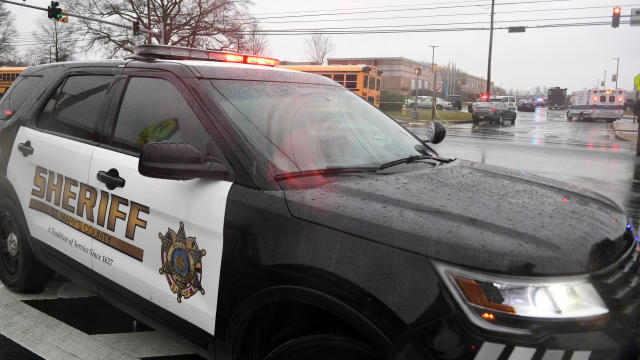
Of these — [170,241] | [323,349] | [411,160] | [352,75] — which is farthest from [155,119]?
[352,75]

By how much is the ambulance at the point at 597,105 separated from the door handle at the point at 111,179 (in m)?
41.6

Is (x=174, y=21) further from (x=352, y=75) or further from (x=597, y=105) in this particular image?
(x=597, y=105)

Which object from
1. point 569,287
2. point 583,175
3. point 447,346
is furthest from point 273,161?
point 583,175

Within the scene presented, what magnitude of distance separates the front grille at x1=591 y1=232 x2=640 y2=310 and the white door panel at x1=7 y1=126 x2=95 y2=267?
97.6 inches

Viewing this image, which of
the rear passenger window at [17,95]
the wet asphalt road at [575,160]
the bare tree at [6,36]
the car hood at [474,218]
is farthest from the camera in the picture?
the bare tree at [6,36]

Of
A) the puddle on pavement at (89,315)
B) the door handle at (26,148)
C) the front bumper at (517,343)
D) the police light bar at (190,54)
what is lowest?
the puddle on pavement at (89,315)

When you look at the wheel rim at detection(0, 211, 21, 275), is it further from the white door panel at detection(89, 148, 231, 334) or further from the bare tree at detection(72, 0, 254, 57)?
the bare tree at detection(72, 0, 254, 57)

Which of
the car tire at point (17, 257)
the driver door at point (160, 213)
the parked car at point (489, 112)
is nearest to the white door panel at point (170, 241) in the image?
the driver door at point (160, 213)

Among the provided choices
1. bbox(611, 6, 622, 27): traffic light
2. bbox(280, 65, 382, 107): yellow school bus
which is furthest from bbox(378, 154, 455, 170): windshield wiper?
bbox(611, 6, 622, 27): traffic light

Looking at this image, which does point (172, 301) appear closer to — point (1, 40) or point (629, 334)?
point (629, 334)

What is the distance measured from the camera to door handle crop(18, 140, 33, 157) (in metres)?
3.38

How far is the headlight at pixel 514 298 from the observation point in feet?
4.96

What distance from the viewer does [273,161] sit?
2.20 meters

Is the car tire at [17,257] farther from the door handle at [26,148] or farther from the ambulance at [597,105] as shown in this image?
the ambulance at [597,105]
